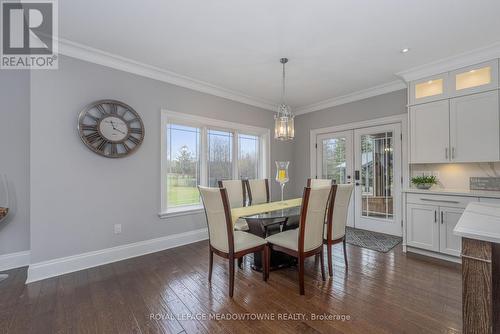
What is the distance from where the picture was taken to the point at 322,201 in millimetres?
2172

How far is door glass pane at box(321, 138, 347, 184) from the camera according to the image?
4520mm

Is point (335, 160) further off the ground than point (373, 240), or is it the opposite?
point (335, 160)

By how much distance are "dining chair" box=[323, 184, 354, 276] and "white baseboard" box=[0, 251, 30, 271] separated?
364cm

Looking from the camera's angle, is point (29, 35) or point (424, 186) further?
point (424, 186)

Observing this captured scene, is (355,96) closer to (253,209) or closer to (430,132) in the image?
(430,132)

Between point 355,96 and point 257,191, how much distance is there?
8.77ft

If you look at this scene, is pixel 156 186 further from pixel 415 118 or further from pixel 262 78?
pixel 415 118

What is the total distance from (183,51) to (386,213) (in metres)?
4.15

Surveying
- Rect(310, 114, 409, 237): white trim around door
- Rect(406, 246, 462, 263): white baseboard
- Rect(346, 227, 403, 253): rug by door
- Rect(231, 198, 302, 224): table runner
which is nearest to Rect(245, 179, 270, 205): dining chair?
Rect(231, 198, 302, 224): table runner

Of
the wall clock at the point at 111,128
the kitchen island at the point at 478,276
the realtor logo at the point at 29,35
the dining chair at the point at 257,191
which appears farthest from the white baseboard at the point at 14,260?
the kitchen island at the point at 478,276

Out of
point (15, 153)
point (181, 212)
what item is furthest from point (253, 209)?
point (15, 153)

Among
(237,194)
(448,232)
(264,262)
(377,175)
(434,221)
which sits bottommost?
(264,262)

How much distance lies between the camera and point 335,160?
464 cm

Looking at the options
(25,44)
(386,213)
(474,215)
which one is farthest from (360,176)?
(25,44)
